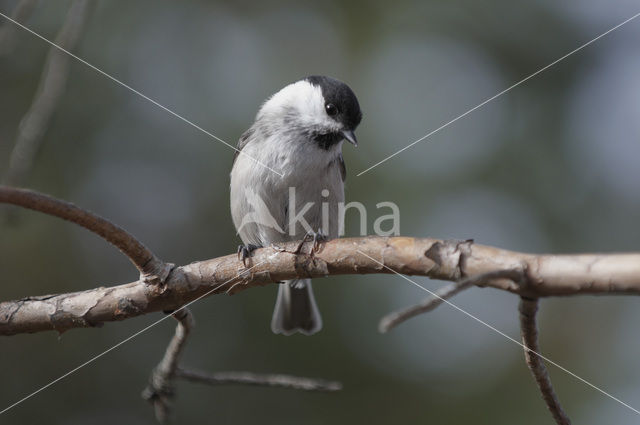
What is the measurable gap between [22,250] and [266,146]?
1747mm

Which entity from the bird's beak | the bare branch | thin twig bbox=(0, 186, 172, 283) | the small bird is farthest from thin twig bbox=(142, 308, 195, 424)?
the bird's beak

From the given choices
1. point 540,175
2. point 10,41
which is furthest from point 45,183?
point 540,175

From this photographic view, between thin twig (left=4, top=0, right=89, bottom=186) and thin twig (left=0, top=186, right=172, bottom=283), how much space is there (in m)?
0.17

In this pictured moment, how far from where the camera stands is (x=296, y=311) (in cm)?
357

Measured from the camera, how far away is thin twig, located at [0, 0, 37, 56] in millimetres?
1847

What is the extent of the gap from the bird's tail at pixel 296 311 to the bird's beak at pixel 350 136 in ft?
2.91

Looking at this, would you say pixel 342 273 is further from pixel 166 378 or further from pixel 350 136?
pixel 350 136

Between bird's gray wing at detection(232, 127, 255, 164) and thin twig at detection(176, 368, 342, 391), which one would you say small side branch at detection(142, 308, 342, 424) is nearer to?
thin twig at detection(176, 368, 342, 391)

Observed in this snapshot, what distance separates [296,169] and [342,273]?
1346mm

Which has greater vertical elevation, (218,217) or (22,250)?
(218,217)

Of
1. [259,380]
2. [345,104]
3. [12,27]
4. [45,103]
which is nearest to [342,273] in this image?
[259,380]

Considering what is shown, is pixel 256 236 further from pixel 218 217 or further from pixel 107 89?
pixel 107 89

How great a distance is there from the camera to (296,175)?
10.6 ft


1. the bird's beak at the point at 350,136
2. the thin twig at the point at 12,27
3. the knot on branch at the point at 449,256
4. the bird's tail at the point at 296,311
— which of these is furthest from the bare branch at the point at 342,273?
the bird's tail at the point at 296,311
